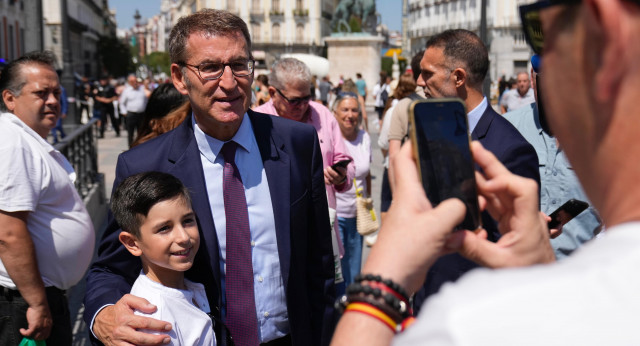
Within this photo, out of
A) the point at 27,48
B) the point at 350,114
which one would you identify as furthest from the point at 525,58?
the point at 350,114

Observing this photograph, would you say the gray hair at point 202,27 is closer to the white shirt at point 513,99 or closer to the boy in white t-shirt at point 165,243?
the boy in white t-shirt at point 165,243

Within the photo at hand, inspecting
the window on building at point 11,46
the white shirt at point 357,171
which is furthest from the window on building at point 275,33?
the white shirt at point 357,171

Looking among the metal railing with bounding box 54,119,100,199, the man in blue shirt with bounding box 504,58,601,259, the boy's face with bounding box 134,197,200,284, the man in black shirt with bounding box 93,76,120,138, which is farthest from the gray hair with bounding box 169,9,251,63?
the man in black shirt with bounding box 93,76,120,138

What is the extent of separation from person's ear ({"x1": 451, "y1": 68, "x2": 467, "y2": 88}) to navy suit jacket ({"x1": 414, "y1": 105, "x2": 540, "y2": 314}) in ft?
1.33

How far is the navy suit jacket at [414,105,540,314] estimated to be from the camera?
2803 millimetres

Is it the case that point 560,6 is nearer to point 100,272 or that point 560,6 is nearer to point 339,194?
point 100,272

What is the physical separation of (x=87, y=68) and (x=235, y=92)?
8061 cm

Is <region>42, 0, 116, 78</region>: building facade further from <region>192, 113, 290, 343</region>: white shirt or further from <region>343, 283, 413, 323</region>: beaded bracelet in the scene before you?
<region>343, 283, 413, 323</region>: beaded bracelet

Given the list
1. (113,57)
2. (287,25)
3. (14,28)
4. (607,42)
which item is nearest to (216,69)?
(607,42)

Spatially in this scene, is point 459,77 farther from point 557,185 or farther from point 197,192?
point 197,192

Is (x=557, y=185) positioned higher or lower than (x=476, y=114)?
lower

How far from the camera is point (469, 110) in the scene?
3.49 m

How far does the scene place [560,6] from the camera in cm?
93

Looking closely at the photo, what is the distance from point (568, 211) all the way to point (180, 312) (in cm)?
161
